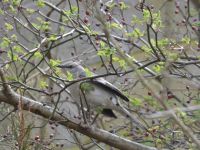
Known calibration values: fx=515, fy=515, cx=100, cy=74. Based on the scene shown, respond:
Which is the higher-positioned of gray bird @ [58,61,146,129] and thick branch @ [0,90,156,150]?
gray bird @ [58,61,146,129]

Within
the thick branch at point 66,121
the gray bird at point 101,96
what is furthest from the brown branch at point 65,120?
the gray bird at point 101,96

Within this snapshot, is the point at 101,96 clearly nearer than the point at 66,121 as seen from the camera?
No

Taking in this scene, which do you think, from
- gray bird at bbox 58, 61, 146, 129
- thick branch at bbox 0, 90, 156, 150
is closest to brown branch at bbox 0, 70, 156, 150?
thick branch at bbox 0, 90, 156, 150

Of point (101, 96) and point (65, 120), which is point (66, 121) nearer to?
point (65, 120)

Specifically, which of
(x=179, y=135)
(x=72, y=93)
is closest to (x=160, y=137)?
(x=179, y=135)

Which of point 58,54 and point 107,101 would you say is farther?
point 58,54

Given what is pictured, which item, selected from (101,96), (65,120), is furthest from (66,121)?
(101,96)

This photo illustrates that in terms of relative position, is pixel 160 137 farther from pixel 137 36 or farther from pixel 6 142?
pixel 6 142

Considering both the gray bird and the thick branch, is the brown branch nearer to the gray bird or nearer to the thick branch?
the thick branch

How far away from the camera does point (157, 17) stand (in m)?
3.38

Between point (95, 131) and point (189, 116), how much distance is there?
2.41ft

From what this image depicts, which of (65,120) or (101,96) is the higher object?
(101,96)

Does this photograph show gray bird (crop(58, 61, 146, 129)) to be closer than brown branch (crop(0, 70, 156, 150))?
No

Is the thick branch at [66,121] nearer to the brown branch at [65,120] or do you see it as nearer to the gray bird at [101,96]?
the brown branch at [65,120]
